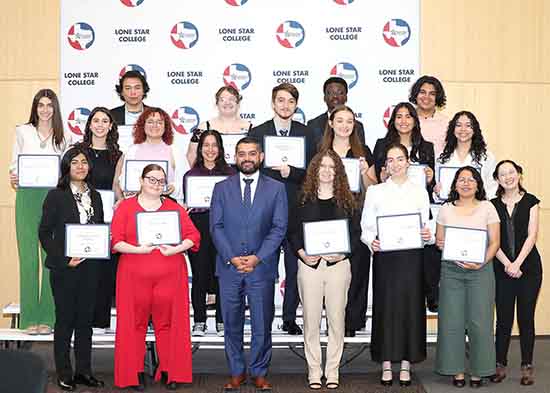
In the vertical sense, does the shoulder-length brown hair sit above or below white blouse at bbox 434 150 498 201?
above

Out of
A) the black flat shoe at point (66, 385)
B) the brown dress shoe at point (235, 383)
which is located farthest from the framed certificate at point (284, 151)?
the black flat shoe at point (66, 385)

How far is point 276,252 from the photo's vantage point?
6.80 m

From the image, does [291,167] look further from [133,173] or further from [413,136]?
[133,173]

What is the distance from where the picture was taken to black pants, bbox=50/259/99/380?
6594 mm

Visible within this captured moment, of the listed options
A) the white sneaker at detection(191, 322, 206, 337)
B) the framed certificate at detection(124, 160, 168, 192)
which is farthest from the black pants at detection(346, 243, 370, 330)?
the framed certificate at detection(124, 160, 168, 192)

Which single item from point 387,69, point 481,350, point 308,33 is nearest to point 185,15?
point 308,33

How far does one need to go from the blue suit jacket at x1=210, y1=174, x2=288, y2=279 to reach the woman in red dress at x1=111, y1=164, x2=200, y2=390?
227 millimetres

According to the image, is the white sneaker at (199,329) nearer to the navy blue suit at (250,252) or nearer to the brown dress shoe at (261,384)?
the navy blue suit at (250,252)

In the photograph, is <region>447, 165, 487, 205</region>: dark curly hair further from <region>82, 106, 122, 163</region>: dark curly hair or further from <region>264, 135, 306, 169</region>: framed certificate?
<region>82, 106, 122, 163</region>: dark curly hair

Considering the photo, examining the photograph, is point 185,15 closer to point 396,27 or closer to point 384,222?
point 396,27

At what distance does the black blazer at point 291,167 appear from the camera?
7164 mm

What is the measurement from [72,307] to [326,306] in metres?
1.89

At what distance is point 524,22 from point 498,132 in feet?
3.70

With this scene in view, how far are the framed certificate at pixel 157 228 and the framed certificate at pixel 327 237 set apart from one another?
3.18 ft
